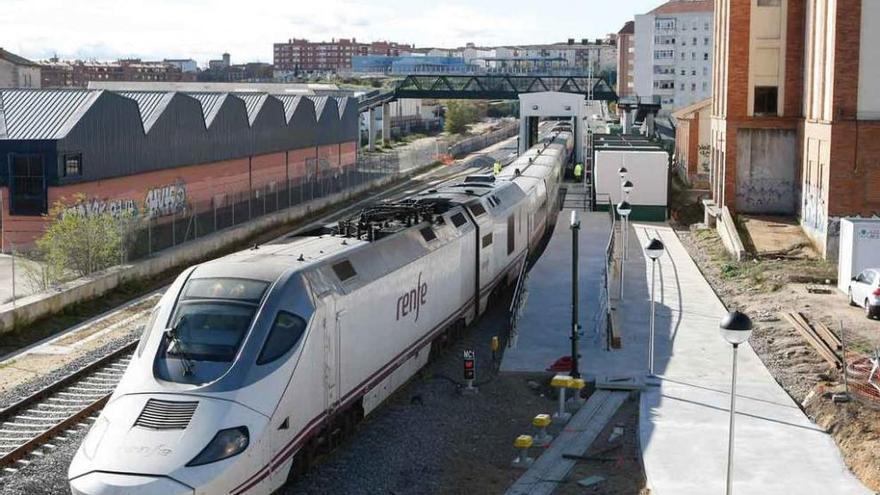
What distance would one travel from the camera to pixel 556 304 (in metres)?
28.5

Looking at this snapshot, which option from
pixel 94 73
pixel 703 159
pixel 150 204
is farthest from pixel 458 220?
pixel 94 73

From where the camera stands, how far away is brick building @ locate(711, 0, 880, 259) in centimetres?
3609

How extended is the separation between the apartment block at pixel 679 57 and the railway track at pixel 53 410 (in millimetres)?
110692

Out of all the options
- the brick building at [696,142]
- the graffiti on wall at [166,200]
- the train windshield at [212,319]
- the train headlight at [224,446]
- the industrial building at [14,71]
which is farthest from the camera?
the industrial building at [14,71]

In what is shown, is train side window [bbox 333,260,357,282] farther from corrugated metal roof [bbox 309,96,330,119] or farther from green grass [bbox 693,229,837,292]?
corrugated metal roof [bbox 309,96,330,119]

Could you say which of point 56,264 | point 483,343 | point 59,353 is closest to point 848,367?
point 483,343

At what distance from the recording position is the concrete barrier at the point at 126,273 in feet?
88.4

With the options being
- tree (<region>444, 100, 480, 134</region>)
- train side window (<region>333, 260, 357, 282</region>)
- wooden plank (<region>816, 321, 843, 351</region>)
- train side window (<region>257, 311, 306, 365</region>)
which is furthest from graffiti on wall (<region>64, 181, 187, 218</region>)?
tree (<region>444, 100, 480, 134</region>)

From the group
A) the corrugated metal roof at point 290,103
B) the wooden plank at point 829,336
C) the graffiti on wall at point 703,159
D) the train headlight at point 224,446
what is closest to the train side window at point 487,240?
the wooden plank at point 829,336

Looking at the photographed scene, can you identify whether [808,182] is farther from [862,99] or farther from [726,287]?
[726,287]

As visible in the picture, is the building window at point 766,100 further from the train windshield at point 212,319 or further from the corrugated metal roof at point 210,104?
the train windshield at point 212,319

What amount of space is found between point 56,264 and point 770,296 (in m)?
20.0

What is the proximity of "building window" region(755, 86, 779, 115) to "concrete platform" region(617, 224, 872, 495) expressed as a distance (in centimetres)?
2137

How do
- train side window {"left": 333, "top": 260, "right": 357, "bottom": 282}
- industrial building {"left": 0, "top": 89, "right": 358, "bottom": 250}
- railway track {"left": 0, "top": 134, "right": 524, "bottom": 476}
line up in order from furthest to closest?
industrial building {"left": 0, "top": 89, "right": 358, "bottom": 250} < railway track {"left": 0, "top": 134, "right": 524, "bottom": 476} < train side window {"left": 333, "top": 260, "right": 357, "bottom": 282}
